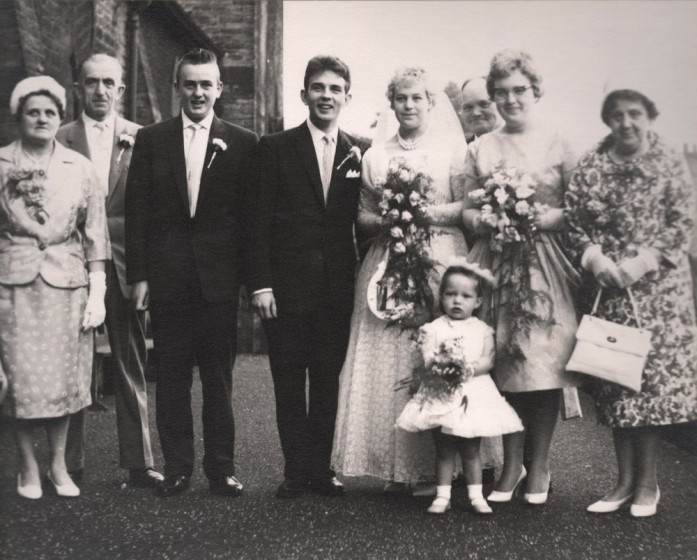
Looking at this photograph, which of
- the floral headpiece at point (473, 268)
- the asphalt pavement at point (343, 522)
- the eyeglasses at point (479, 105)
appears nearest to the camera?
the asphalt pavement at point (343, 522)

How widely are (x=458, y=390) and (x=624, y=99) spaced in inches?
61.7

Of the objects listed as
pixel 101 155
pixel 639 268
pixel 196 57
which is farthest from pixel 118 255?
pixel 639 268

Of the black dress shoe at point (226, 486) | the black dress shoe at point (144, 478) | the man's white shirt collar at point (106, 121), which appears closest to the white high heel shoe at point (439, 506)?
the black dress shoe at point (226, 486)

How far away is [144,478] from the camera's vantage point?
165 inches

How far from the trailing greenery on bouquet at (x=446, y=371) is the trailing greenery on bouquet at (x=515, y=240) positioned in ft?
0.93

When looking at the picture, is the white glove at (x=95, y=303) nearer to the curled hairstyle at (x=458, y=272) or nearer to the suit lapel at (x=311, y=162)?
the suit lapel at (x=311, y=162)

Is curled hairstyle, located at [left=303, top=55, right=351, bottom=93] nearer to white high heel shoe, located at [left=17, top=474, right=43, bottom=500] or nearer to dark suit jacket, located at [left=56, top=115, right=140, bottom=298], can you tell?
dark suit jacket, located at [left=56, top=115, right=140, bottom=298]

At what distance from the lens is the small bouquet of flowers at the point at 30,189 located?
11.8ft

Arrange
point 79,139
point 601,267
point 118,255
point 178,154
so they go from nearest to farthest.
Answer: point 601,267
point 79,139
point 178,154
point 118,255

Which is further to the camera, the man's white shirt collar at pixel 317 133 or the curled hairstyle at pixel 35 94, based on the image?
the man's white shirt collar at pixel 317 133

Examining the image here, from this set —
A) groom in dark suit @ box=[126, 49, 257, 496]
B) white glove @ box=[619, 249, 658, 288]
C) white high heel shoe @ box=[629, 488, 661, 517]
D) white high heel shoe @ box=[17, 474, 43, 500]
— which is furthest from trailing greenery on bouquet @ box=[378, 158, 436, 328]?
white high heel shoe @ box=[17, 474, 43, 500]

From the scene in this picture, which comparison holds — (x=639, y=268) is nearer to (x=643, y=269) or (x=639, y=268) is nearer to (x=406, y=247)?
(x=643, y=269)

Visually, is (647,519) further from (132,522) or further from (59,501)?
(59,501)

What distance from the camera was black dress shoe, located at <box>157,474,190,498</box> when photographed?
4020mm
